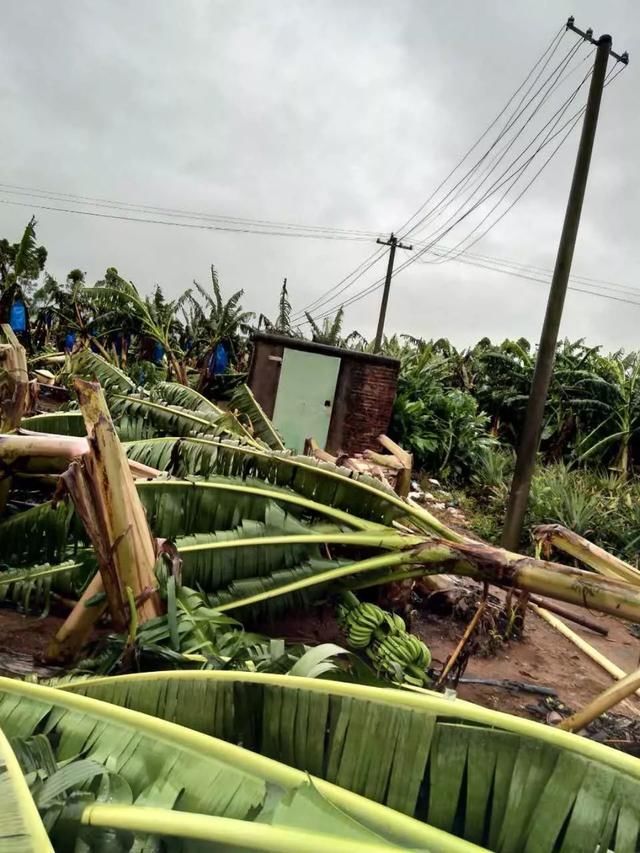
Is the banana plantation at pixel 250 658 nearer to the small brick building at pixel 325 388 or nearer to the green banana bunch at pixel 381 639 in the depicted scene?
the green banana bunch at pixel 381 639

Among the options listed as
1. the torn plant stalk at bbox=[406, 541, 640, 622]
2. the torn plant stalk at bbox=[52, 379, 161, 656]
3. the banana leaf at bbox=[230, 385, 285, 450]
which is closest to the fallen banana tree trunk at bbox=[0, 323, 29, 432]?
the torn plant stalk at bbox=[52, 379, 161, 656]

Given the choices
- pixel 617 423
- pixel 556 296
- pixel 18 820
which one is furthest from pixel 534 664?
pixel 617 423

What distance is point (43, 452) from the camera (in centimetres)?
265

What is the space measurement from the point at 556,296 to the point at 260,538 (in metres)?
6.70

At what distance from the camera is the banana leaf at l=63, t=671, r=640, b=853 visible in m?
1.06

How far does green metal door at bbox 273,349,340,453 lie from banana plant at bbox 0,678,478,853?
1060cm

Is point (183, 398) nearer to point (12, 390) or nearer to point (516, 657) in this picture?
point (12, 390)

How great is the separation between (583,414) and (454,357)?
4945 millimetres

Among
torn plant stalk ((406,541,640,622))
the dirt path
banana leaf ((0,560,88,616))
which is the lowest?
the dirt path

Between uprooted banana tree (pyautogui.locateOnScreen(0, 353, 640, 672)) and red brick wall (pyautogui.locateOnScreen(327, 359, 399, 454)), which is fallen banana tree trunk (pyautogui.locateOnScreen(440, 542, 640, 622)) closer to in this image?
uprooted banana tree (pyautogui.locateOnScreen(0, 353, 640, 672))

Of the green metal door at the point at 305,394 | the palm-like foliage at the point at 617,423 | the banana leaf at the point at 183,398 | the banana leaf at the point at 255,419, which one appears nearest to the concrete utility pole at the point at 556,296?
the banana leaf at the point at 255,419

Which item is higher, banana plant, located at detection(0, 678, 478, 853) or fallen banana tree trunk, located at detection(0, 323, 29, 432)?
fallen banana tree trunk, located at detection(0, 323, 29, 432)

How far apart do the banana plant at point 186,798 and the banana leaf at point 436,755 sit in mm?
110

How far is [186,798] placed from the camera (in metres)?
1.15
